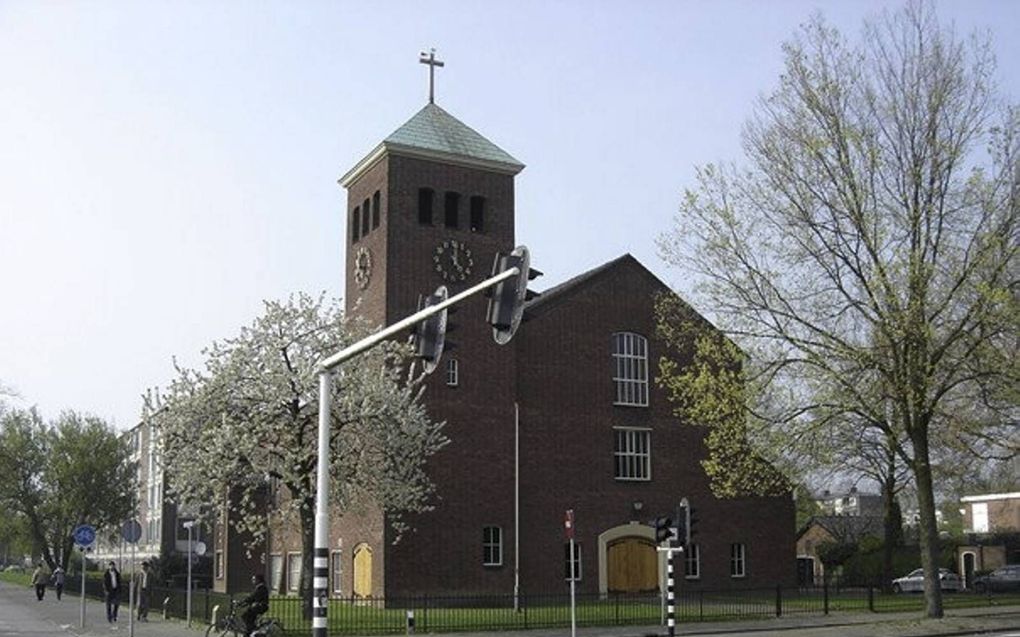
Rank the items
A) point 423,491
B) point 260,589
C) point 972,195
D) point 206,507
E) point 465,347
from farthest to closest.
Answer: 1. point 465,347
2. point 423,491
3. point 206,507
4. point 972,195
5. point 260,589

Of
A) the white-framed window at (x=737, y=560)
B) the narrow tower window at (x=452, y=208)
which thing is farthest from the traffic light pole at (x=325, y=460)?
the white-framed window at (x=737, y=560)

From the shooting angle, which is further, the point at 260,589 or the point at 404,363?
the point at 404,363

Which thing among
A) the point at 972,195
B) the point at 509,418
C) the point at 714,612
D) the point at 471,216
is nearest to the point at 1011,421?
the point at 972,195

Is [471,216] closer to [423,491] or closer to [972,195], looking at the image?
[423,491]

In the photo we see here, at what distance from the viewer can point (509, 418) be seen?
43844 millimetres

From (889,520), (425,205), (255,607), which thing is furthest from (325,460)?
(889,520)

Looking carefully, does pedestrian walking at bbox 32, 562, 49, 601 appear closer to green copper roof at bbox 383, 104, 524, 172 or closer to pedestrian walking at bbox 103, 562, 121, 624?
pedestrian walking at bbox 103, 562, 121, 624

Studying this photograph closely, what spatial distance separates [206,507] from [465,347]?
11.6 m

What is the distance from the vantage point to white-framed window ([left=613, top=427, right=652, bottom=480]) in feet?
153

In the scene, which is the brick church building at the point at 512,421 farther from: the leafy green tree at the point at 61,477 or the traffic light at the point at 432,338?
the leafy green tree at the point at 61,477

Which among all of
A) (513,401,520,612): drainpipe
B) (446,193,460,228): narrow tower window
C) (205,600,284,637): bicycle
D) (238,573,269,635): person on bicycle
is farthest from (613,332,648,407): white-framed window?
(238,573,269,635): person on bicycle

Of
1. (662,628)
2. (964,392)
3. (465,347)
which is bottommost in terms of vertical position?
(662,628)

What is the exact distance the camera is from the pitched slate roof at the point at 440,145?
43.5 metres

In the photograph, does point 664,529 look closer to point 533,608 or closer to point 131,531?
point 533,608
